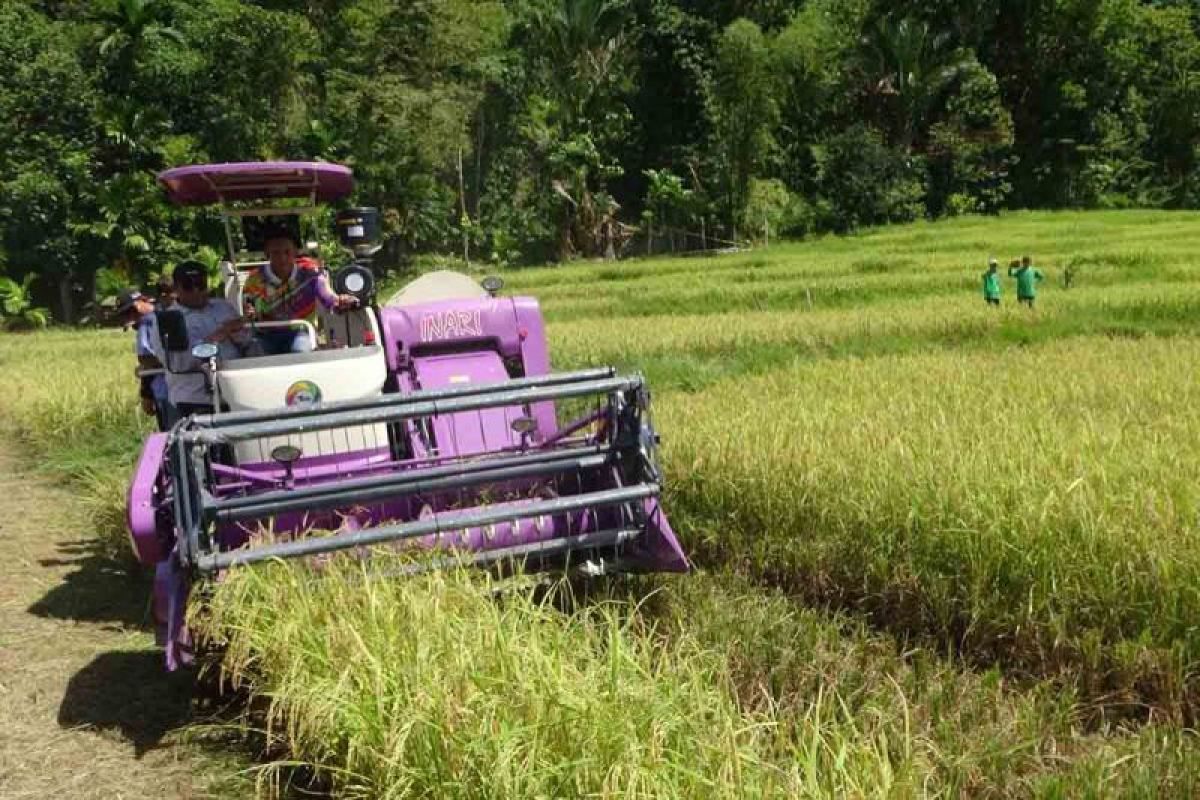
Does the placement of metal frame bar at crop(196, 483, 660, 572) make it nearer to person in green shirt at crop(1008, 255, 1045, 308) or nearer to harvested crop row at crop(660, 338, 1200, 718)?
harvested crop row at crop(660, 338, 1200, 718)

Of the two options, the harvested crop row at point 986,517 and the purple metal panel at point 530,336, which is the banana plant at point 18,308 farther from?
the purple metal panel at point 530,336

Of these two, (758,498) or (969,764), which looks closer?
(969,764)

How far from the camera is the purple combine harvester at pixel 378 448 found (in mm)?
3969

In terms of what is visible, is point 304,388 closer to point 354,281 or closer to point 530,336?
point 354,281

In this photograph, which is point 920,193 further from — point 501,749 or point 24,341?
point 501,749

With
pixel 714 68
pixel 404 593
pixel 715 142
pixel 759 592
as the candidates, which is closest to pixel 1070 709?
pixel 759 592

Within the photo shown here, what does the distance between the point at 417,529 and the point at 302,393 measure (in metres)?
1.10

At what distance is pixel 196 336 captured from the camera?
17.5 ft

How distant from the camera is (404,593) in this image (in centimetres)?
357

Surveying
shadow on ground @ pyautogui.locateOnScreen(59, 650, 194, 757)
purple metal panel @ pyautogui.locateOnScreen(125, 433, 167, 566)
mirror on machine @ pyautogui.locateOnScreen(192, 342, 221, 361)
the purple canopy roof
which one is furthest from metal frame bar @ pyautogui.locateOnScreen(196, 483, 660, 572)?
the purple canopy roof

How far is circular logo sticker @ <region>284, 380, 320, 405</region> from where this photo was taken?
4.71m

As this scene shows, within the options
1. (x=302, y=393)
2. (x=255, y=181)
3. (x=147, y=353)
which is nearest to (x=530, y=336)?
(x=302, y=393)

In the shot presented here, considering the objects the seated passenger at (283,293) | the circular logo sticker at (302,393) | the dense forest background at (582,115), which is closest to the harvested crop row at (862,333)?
the seated passenger at (283,293)

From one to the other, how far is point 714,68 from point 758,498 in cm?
2887
